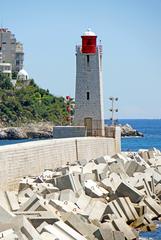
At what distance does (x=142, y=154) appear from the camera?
97.2 feet

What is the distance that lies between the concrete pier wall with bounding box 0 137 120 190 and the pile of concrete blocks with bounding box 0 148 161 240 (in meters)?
0.33

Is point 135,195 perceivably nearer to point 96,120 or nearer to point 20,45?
point 96,120

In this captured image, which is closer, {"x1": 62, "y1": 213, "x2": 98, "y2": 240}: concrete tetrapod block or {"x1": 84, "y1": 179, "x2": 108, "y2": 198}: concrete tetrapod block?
{"x1": 62, "y1": 213, "x2": 98, "y2": 240}: concrete tetrapod block

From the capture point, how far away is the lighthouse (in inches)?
1209

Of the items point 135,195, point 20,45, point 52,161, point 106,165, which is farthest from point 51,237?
point 20,45

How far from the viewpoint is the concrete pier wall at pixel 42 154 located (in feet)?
64.3

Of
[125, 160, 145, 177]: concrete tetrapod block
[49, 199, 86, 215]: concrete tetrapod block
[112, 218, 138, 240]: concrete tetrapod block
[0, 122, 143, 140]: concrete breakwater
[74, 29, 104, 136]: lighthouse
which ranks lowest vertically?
[0, 122, 143, 140]: concrete breakwater

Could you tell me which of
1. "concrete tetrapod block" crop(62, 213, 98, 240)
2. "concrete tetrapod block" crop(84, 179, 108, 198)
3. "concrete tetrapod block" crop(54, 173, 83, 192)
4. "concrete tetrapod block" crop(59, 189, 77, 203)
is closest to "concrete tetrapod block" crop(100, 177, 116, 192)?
"concrete tetrapod block" crop(84, 179, 108, 198)

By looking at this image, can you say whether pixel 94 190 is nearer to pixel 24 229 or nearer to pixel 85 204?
pixel 85 204

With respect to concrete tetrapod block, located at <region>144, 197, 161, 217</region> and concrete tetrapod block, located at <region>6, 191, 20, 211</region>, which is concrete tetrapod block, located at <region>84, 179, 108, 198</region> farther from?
concrete tetrapod block, located at <region>6, 191, 20, 211</region>

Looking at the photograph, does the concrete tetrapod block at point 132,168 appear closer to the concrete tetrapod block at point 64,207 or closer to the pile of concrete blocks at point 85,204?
the pile of concrete blocks at point 85,204

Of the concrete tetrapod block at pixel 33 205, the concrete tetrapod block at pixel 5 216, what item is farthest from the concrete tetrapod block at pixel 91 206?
the concrete tetrapod block at pixel 5 216

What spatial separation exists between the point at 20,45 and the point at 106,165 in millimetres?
102239

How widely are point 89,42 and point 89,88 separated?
1.66 m
